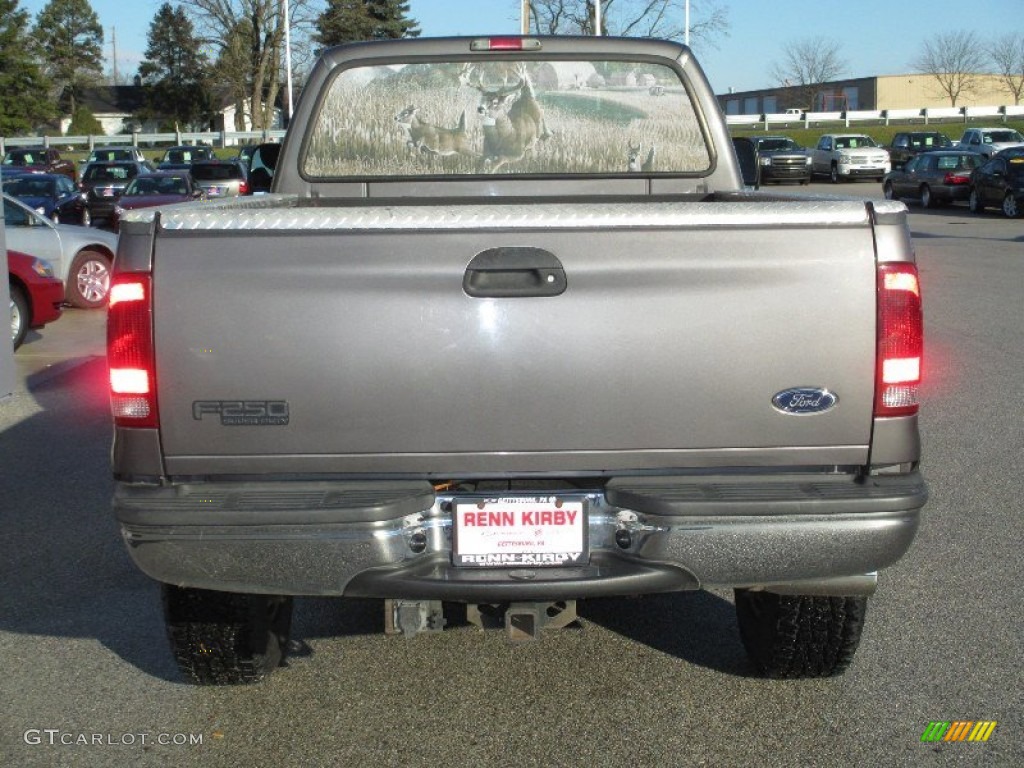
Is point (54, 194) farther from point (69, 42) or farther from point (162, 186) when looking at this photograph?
point (69, 42)

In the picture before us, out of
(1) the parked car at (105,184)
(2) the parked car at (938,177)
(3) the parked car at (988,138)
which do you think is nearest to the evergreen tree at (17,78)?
(1) the parked car at (105,184)

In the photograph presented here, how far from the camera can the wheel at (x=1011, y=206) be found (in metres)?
29.6

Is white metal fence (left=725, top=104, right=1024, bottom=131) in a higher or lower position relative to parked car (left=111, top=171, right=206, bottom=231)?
higher

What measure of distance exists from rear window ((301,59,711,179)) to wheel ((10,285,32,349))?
8.65m

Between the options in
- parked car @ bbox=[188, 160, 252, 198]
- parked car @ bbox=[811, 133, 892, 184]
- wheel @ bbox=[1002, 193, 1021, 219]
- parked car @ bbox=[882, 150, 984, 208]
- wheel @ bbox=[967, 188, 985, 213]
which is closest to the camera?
wheel @ bbox=[1002, 193, 1021, 219]

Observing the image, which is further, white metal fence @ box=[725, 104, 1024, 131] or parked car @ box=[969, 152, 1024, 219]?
white metal fence @ box=[725, 104, 1024, 131]

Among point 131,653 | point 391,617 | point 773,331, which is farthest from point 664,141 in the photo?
point 131,653

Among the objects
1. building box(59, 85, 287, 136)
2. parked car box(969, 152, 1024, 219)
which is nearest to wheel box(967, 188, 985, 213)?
parked car box(969, 152, 1024, 219)

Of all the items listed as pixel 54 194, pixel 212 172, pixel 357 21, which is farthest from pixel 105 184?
pixel 357 21

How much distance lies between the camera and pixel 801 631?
13.7ft

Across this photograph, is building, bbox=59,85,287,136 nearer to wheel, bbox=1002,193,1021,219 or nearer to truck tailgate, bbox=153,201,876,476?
wheel, bbox=1002,193,1021,219

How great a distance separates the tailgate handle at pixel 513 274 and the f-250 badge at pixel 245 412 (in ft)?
1.98

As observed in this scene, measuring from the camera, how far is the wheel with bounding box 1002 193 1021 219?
29.6 meters

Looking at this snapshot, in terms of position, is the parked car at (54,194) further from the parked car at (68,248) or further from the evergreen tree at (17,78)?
the evergreen tree at (17,78)
